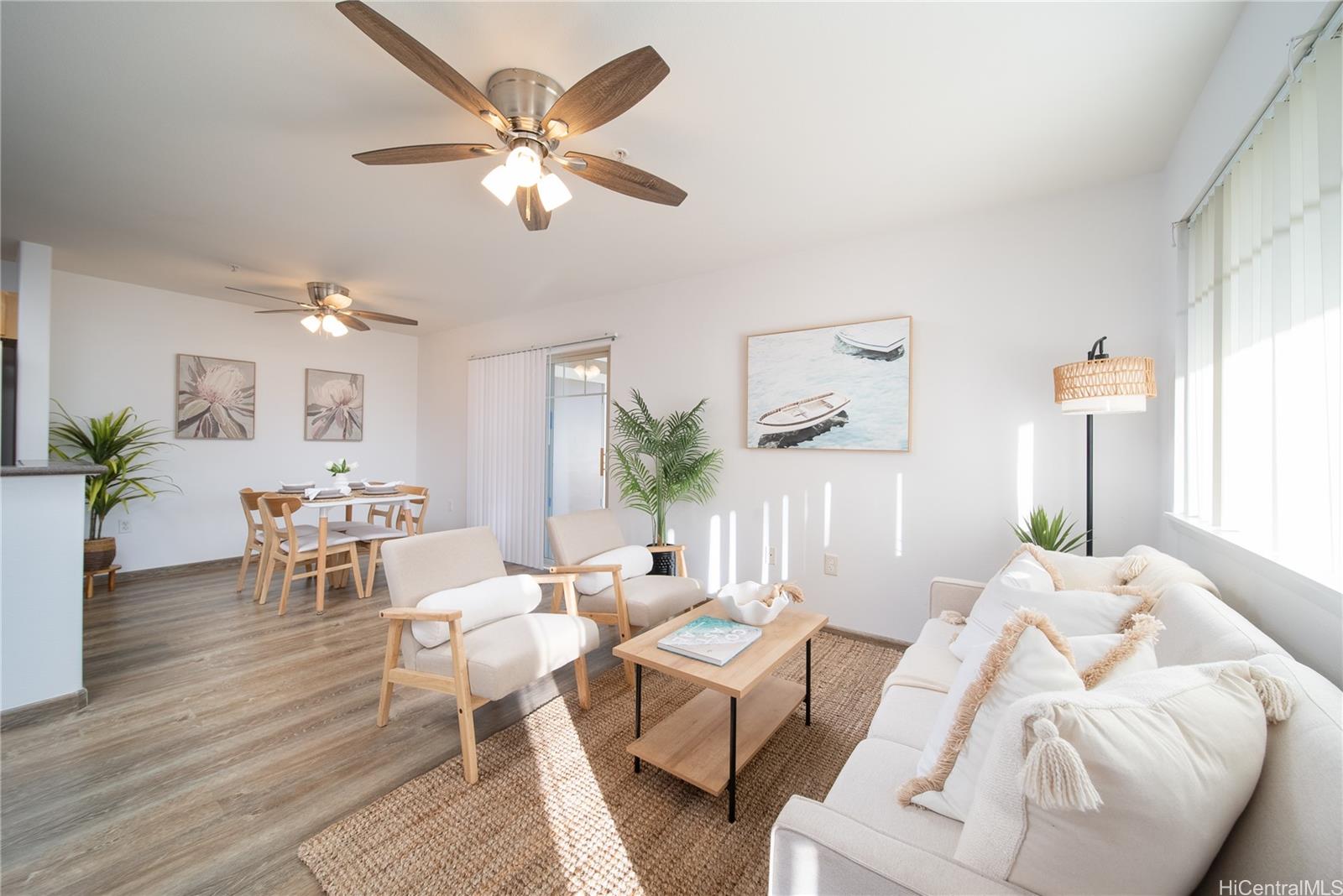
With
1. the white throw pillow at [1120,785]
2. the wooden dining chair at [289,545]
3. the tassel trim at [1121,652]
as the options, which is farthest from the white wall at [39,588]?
the tassel trim at [1121,652]

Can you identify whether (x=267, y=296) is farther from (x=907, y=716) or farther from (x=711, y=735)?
(x=907, y=716)

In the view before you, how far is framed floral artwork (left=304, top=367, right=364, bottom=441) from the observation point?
17.8ft

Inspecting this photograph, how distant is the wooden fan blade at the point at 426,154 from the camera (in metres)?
1.79

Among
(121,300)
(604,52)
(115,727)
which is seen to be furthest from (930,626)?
(121,300)

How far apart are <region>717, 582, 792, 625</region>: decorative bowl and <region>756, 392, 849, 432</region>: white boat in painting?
150 centimetres

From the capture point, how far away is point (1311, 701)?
30.7 inches

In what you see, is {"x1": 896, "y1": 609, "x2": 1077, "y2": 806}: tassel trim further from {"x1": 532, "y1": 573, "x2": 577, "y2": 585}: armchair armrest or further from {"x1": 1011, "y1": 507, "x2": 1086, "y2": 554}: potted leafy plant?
{"x1": 532, "y1": 573, "x2": 577, "y2": 585}: armchair armrest

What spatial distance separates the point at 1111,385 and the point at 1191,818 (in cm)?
191

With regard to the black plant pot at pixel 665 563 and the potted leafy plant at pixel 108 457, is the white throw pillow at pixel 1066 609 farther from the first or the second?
the potted leafy plant at pixel 108 457

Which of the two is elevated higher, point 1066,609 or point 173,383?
point 173,383

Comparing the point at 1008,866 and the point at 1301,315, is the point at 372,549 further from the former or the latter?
the point at 1301,315

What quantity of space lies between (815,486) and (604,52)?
269 cm

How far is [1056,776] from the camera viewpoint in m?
0.68

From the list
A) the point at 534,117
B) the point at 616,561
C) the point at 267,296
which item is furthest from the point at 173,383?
the point at 534,117
